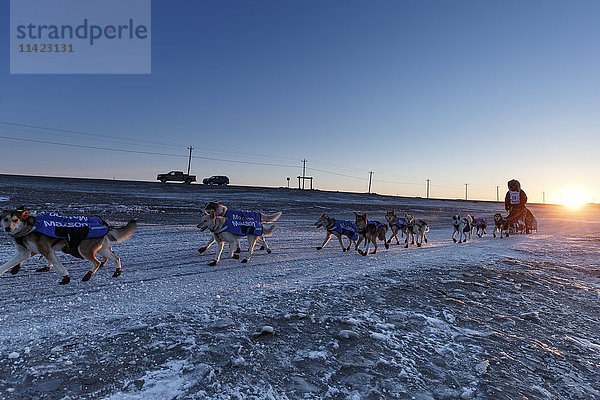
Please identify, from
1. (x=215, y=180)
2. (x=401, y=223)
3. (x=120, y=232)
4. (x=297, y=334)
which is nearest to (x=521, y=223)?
(x=401, y=223)

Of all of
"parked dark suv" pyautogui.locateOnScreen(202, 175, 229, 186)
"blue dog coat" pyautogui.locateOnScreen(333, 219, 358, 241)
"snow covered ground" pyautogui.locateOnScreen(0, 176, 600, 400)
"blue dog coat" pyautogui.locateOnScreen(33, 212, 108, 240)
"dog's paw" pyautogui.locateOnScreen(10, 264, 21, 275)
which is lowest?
"snow covered ground" pyautogui.locateOnScreen(0, 176, 600, 400)

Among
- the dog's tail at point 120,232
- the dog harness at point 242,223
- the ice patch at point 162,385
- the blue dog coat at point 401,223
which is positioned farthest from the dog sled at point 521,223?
the ice patch at point 162,385

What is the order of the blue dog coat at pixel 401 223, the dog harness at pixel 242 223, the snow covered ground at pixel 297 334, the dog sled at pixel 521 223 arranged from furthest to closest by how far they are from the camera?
the dog sled at pixel 521 223 < the blue dog coat at pixel 401 223 < the dog harness at pixel 242 223 < the snow covered ground at pixel 297 334

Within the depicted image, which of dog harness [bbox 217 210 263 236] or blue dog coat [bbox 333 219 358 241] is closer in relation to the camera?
dog harness [bbox 217 210 263 236]

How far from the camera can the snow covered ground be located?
2.82 metres

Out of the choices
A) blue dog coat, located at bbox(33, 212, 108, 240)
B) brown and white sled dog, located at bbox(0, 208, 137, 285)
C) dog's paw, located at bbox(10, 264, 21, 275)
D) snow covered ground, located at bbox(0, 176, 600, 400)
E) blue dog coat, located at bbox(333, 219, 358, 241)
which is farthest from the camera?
blue dog coat, located at bbox(333, 219, 358, 241)

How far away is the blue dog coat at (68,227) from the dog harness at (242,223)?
2909 millimetres

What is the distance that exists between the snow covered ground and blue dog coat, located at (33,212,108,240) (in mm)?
889

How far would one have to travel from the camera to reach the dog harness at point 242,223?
8312 millimetres

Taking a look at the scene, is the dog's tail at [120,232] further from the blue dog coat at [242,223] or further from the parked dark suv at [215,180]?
the parked dark suv at [215,180]

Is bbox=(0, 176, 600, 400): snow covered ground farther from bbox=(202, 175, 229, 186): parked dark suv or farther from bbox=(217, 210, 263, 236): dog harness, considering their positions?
bbox=(202, 175, 229, 186): parked dark suv

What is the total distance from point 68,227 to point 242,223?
396cm

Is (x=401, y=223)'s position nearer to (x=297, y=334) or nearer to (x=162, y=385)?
(x=297, y=334)

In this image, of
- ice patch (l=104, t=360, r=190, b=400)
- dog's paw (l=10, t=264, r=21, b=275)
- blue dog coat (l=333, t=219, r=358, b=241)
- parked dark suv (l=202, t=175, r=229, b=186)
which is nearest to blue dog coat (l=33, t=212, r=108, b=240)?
dog's paw (l=10, t=264, r=21, b=275)
